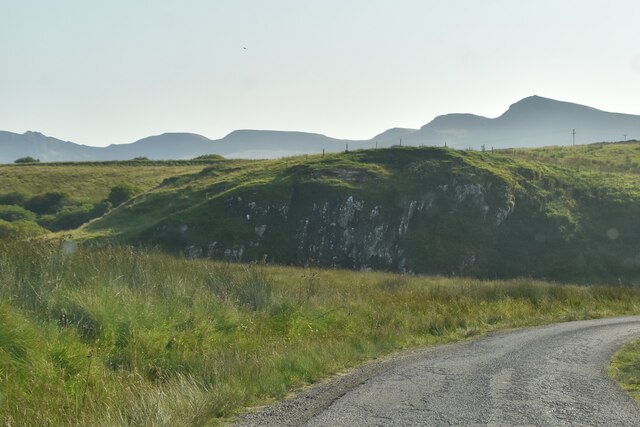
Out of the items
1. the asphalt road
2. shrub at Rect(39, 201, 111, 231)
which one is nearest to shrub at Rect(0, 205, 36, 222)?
shrub at Rect(39, 201, 111, 231)

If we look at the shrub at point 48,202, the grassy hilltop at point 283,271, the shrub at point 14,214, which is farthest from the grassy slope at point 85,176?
the shrub at point 14,214

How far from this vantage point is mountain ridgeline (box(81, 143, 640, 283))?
170 feet

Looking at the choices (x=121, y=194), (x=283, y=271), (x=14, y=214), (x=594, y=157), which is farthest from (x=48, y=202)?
(x=594, y=157)

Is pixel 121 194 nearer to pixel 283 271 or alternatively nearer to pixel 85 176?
pixel 85 176

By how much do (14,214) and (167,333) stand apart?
74735 mm

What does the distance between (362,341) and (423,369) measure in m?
2.74

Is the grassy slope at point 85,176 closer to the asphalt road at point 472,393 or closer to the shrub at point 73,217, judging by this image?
the shrub at point 73,217

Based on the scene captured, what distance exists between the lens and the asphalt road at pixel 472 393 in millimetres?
7562

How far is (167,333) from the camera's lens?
1128cm

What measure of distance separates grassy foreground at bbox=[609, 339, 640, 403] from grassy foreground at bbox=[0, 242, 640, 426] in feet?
13.4

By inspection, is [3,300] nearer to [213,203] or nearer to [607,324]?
[607,324]

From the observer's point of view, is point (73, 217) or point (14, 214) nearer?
point (14, 214)

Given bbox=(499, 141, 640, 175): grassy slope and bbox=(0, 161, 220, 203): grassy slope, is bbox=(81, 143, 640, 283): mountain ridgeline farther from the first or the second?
bbox=(0, 161, 220, 203): grassy slope

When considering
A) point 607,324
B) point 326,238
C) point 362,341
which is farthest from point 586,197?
point 362,341
